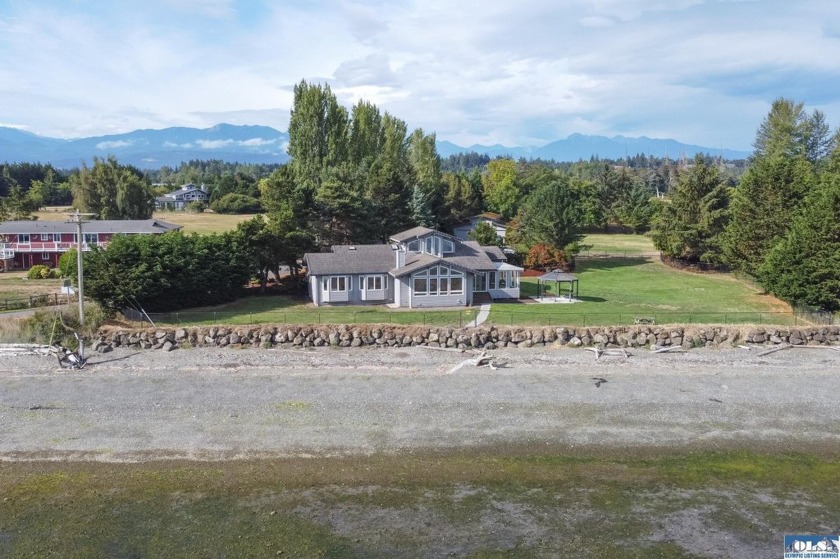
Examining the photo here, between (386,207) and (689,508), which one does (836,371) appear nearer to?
(689,508)

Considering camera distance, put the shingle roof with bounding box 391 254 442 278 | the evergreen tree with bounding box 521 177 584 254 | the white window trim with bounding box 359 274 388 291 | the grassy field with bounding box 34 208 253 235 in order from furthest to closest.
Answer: the grassy field with bounding box 34 208 253 235
the evergreen tree with bounding box 521 177 584 254
the white window trim with bounding box 359 274 388 291
the shingle roof with bounding box 391 254 442 278

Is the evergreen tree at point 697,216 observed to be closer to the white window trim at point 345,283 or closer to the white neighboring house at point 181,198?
the white window trim at point 345,283

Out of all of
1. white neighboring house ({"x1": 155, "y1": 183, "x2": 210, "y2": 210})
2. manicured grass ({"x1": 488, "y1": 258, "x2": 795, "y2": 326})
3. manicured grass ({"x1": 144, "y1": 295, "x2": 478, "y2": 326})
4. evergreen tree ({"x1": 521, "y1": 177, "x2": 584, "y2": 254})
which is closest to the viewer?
manicured grass ({"x1": 144, "y1": 295, "x2": 478, "y2": 326})

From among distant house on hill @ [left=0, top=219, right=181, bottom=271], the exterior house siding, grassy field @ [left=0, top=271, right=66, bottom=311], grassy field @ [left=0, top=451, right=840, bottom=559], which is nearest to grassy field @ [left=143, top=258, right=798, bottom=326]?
the exterior house siding

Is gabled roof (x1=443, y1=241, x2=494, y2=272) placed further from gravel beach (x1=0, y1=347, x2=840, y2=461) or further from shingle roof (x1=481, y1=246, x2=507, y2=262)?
gravel beach (x1=0, y1=347, x2=840, y2=461)

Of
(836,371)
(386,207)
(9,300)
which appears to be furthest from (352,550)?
(386,207)

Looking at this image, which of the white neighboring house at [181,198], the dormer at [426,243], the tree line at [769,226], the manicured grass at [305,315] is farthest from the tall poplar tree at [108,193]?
the tree line at [769,226]

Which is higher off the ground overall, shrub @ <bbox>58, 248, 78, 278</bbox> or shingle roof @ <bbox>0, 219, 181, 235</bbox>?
shingle roof @ <bbox>0, 219, 181, 235</bbox>

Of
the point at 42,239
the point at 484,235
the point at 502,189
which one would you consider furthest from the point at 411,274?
the point at 502,189
